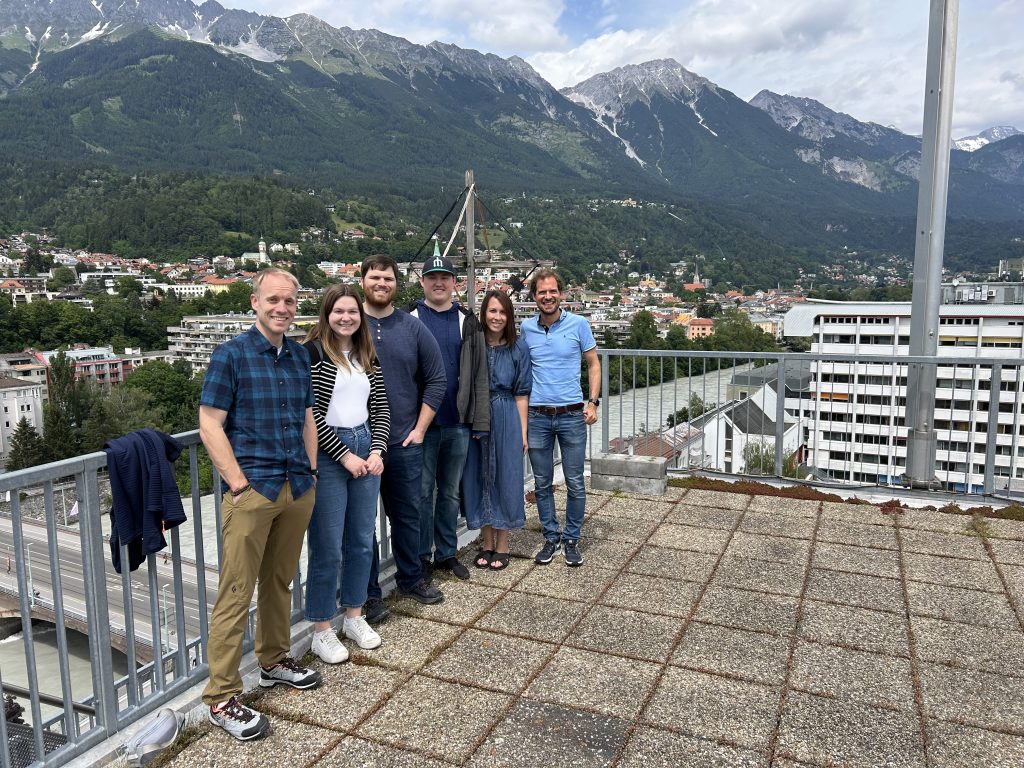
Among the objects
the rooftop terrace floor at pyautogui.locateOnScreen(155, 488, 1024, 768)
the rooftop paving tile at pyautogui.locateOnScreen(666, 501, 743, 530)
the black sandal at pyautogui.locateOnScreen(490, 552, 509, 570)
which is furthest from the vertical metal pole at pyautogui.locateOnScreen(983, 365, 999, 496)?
the black sandal at pyautogui.locateOnScreen(490, 552, 509, 570)

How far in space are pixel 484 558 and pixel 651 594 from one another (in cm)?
94

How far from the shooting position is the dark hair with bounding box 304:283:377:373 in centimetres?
277

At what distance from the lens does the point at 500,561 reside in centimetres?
390

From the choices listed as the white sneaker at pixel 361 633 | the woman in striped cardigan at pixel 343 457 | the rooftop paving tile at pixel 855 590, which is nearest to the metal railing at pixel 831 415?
the rooftop paving tile at pixel 855 590

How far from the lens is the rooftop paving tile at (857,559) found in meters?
3.83

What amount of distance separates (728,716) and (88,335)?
8286 centimetres

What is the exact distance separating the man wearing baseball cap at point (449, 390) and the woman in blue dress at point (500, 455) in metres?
0.15

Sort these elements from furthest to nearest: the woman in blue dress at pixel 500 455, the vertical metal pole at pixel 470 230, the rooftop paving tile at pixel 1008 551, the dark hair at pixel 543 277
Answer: the vertical metal pole at pixel 470 230 < the rooftop paving tile at pixel 1008 551 < the dark hair at pixel 543 277 < the woman in blue dress at pixel 500 455

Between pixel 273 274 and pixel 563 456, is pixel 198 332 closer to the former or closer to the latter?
pixel 563 456

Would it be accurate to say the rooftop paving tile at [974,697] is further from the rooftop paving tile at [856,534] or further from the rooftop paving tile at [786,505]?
the rooftop paving tile at [786,505]

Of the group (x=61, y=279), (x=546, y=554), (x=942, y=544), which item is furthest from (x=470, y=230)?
(x=61, y=279)

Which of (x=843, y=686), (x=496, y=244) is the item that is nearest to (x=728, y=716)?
(x=843, y=686)

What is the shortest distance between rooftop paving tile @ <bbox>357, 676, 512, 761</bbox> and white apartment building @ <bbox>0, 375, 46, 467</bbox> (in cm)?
5758

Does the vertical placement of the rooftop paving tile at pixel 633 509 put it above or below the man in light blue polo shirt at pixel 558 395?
below
